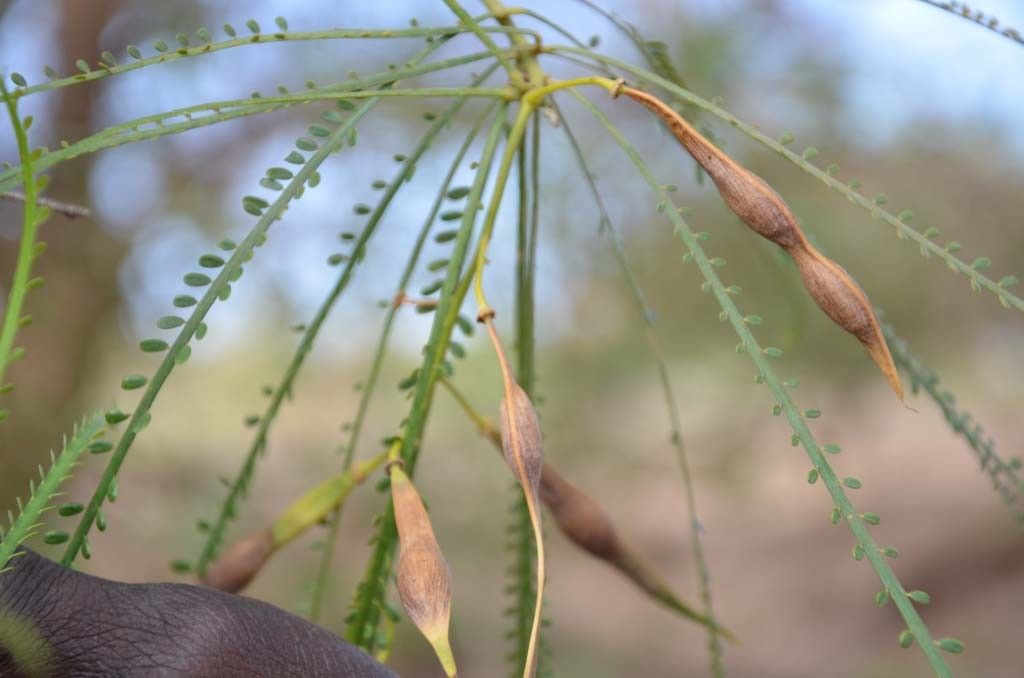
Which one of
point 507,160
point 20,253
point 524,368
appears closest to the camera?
point 20,253

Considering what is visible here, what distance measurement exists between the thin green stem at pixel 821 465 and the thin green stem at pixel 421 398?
108mm

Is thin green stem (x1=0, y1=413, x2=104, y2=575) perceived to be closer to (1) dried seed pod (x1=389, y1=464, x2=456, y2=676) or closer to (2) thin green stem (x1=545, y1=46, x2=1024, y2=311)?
(1) dried seed pod (x1=389, y1=464, x2=456, y2=676)

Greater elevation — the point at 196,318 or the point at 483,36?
the point at 483,36

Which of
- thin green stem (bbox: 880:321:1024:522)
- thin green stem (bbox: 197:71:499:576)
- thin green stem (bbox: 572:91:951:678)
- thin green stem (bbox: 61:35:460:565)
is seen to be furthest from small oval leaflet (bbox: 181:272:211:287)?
thin green stem (bbox: 880:321:1024:522)

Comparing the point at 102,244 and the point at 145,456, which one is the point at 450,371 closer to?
the point at 102,244

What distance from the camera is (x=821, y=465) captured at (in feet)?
1.52

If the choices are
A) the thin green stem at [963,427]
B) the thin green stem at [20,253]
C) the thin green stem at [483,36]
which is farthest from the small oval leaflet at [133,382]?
the thin green stem at [963,427]

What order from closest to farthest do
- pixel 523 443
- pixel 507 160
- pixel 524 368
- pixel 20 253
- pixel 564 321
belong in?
pixel 20 253 → pixel 523 443 → pixel 507 160 → pixel 524 368 → pixel 564 321

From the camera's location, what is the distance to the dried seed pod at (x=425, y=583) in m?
0.47

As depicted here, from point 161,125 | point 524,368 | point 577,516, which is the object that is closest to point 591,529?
point 577,516

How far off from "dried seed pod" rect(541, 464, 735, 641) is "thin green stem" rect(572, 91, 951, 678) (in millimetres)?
203

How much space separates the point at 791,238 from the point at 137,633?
347mm

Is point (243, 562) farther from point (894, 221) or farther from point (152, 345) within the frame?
point (894, 221)

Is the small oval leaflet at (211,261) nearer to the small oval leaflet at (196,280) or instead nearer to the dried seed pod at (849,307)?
the small oval leaflet at (196,280)
